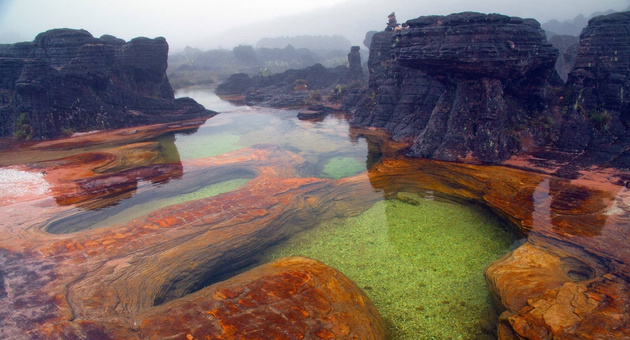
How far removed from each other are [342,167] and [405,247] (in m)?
3.98

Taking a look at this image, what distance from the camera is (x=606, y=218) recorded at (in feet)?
15.1

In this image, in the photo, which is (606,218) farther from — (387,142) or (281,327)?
(387,142)

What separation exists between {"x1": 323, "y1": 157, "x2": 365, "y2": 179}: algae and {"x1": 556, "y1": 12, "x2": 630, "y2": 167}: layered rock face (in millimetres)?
4940

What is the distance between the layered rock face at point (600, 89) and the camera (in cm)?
817

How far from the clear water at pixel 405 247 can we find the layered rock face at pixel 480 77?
2.15 m

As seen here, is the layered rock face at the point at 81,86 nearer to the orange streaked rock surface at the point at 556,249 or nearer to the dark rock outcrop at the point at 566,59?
the orange streaked rock surface at the point at 556,249

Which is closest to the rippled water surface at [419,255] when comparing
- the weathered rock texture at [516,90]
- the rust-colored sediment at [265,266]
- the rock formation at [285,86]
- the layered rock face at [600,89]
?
the rust-colored sediment at [265,266]

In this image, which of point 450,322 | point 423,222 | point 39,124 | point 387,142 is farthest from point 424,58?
point 39,124

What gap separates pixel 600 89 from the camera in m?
8.73

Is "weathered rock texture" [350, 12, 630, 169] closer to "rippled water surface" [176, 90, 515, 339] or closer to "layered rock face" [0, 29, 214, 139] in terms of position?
"rippled water surface" [176, 90, 515, 339]

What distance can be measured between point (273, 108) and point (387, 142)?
11.2 m

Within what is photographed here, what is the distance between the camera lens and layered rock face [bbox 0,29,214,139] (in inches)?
478

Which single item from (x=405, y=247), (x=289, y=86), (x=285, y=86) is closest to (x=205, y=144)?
(x=405, y=247)

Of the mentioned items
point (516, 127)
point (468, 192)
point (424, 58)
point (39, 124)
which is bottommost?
point (468, 192)
